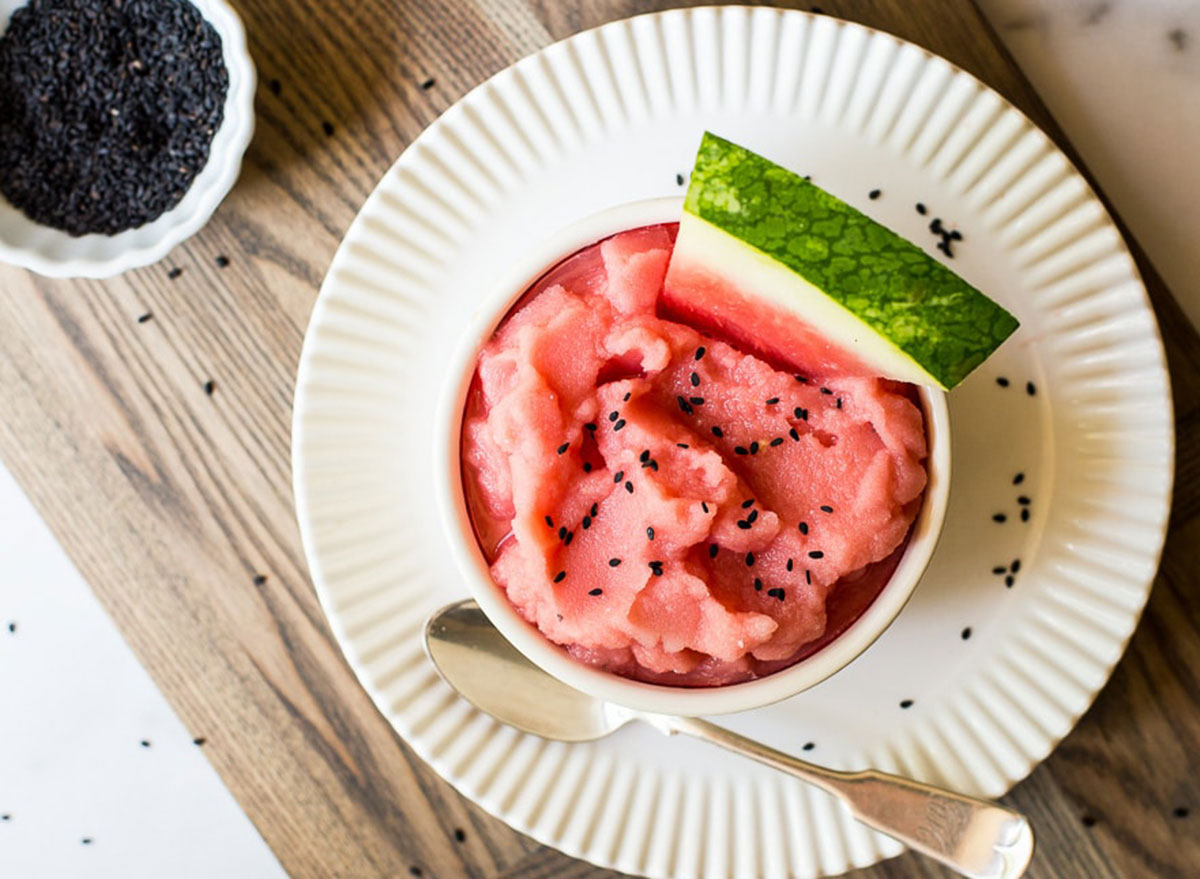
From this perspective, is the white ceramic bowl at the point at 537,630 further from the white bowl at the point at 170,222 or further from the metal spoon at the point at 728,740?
the white bowl at the point at 170,222

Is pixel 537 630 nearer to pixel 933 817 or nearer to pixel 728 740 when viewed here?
pixel 728 740

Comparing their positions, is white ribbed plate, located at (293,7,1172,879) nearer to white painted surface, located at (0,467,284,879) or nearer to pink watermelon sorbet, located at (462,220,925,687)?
pink watermelon sorbet, located at (462,220,925,687)

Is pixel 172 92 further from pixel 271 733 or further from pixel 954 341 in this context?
pixel 954 341

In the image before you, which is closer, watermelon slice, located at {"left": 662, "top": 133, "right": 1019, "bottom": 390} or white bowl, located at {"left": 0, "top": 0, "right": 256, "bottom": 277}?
watermelon slice, located at {"left": 662, "top": 133, "right": 1019, "bottom": 390}

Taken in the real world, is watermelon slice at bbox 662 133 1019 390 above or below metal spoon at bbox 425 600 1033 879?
above

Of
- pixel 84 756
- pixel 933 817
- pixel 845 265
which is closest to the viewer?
pixel 845 265

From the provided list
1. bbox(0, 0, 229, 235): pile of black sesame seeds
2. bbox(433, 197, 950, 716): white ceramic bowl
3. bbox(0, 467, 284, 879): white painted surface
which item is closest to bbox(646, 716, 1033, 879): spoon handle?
bbox(433, 197, 950, 716): white ceramic bowl

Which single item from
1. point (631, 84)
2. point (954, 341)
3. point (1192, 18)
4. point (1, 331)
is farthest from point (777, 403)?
point (1, 331)

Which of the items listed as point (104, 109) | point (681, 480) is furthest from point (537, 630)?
point (104, 109)
